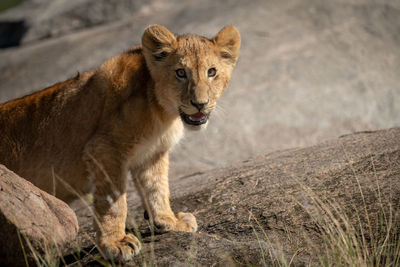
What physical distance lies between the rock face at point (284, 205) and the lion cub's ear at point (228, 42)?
48.2 inches

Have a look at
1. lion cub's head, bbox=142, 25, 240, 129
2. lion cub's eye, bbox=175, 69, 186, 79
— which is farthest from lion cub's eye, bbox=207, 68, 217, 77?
lion cub's eye, bbox=175, 69, 186, 79

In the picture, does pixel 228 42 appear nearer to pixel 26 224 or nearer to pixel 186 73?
pixel 186 73

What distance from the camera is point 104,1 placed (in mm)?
13797

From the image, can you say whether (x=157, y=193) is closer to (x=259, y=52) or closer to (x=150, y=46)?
(x=150, y=46)

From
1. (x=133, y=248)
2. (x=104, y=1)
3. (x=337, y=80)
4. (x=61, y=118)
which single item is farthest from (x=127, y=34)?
(x=133, y=248)

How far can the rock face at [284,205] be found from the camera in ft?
12.7

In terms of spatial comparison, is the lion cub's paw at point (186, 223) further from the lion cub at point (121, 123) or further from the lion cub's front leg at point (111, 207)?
the lion cub's front leg at point (111, 207)

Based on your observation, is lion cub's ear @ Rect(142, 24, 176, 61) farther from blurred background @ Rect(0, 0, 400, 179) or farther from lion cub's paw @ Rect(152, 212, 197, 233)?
blurred background @ Rect(0, 0, 400, 179)

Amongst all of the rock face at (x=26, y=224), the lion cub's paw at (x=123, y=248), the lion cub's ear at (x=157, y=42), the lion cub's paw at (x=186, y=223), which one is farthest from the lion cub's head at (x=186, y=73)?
the rock face at (x=26, y=224)

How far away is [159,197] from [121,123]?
0.84 m

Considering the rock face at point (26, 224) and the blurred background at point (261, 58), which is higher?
the rock face at point (26, 224)

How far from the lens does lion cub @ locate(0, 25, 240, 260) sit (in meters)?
4.44

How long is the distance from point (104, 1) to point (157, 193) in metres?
10.0

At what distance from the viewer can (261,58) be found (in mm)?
11219
